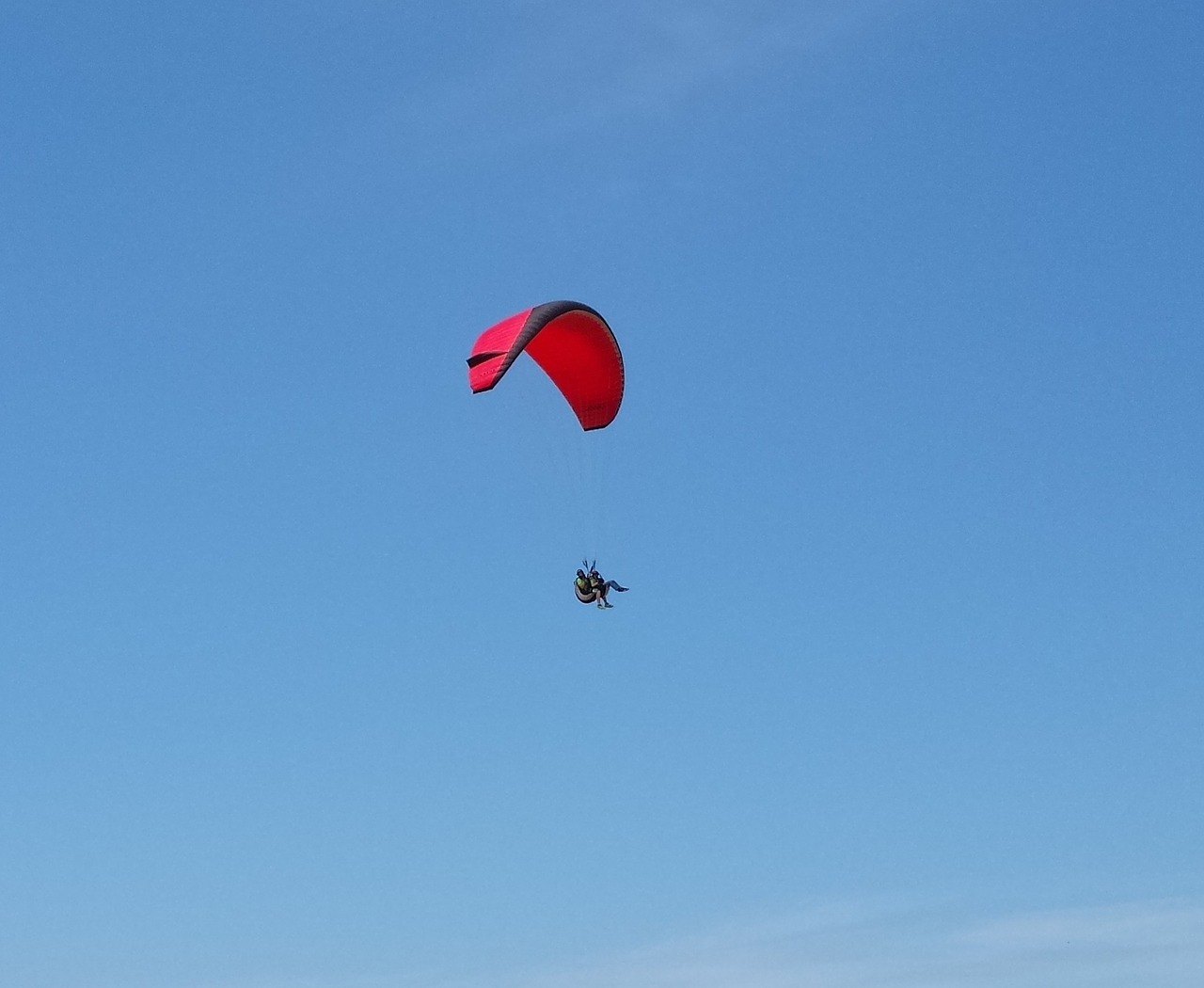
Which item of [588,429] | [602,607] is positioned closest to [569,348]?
[588,429]

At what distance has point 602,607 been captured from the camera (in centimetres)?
7981

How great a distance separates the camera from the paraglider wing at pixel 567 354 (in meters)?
74.2

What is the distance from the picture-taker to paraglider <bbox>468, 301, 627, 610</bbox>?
74.3m

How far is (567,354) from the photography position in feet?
272

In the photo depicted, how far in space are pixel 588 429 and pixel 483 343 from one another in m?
8.96

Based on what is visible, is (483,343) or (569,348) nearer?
(483,343)

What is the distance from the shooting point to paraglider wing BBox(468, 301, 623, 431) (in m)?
74.2

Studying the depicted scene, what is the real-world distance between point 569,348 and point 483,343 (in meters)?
6.53

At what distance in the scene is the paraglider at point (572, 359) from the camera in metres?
74.3

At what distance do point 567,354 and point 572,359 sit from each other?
0.26 metres

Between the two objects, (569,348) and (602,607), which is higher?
(569,348)

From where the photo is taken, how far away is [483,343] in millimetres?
76375

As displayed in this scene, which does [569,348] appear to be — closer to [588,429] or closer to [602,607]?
[588,429]

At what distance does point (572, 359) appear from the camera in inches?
3268
